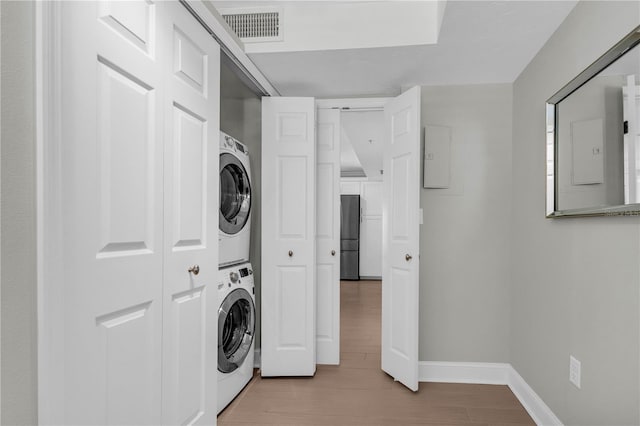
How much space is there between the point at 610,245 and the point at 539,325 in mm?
1015

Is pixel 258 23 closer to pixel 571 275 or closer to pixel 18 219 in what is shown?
pixel 18 219

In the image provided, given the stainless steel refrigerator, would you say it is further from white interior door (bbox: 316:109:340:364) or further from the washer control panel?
the washer control panel

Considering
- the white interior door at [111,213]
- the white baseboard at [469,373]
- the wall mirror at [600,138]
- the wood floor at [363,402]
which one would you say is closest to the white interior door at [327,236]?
the wood floor at [363,402]

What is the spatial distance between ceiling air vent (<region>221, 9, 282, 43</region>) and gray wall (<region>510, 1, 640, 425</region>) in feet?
5.39

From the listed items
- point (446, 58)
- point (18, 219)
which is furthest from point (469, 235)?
point (18, 219)

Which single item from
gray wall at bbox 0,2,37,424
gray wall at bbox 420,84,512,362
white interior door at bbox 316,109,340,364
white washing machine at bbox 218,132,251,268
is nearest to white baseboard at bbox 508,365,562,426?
gray wall at bbox 420,84,512,362

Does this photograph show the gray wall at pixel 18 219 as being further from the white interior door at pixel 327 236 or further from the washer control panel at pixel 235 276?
the white interior door at pixel 327 236

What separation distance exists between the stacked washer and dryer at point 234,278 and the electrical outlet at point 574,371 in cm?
193

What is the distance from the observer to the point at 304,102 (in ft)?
10.7

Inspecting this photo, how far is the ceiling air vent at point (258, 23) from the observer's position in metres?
2.62

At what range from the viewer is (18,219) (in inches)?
41.8

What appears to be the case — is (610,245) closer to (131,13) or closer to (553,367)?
(553,367)

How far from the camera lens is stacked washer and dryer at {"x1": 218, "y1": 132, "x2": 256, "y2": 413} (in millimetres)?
2635

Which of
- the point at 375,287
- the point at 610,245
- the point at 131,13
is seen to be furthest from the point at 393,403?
the point at 375,287
